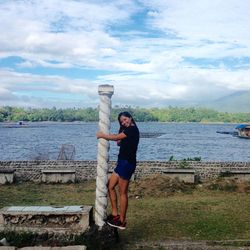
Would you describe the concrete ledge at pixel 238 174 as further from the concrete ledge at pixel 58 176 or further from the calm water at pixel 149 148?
the calm water at pixel 149 148

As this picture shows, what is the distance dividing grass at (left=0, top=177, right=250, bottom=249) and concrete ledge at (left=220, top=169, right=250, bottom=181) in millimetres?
1493

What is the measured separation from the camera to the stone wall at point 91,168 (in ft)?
50.1

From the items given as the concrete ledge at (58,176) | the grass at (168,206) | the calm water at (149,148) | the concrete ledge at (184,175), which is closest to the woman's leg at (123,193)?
the grass at (168,206)

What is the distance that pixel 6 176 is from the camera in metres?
14.3

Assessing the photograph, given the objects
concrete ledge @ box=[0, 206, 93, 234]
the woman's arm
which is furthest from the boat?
concrete ledge @ box=[0, 206, 93, 234]

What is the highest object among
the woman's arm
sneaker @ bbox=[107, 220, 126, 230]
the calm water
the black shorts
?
the woman's arm

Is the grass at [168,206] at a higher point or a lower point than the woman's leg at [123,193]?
lower

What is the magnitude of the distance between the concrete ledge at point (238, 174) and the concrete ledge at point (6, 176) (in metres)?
6.68

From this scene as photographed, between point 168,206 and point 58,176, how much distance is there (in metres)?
5.16

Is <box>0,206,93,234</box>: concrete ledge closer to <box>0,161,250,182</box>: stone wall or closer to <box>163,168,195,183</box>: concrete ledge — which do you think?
<box>163,168,195,183</box>: concrete ledge

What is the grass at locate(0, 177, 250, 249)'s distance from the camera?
25.6 feet

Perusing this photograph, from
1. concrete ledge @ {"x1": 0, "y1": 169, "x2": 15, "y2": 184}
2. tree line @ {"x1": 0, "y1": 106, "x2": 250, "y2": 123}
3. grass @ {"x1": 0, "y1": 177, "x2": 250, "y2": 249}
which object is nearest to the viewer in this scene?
grass @ {"x1": 0, "y1": 177, "x2": 250, "y2": 249}

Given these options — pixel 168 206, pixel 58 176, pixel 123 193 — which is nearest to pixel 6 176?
pixel 58 176

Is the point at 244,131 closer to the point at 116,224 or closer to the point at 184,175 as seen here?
the point at 184,175
